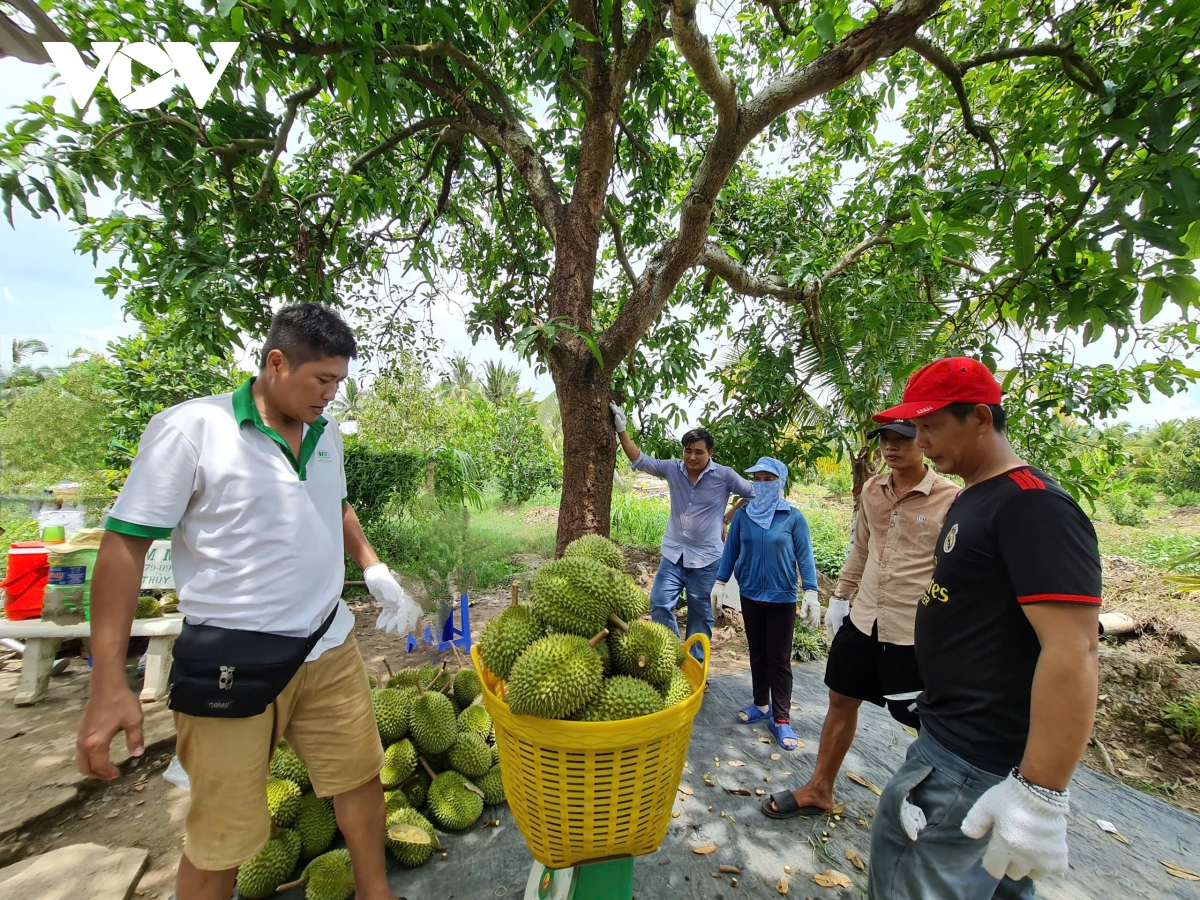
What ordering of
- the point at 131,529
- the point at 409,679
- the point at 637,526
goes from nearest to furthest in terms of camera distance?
the point at 131,529
the point at 409,679
the point at 637,526

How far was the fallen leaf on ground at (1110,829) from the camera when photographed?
8.59 feet

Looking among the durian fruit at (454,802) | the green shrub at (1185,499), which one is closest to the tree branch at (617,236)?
the durian fruit at (454,802)

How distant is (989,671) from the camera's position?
4.59 ft

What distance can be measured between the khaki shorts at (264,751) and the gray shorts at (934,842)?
1673 millimetres

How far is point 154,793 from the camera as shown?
2.85 m

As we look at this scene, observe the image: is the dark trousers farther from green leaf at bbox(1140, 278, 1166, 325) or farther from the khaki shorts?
the khaki shorts

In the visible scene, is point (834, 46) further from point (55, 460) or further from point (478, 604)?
point (55, 460)

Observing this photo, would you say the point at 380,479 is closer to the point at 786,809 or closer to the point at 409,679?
the point at 409,679

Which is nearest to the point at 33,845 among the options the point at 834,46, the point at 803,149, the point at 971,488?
the point at 971,488

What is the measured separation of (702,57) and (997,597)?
2.54 m

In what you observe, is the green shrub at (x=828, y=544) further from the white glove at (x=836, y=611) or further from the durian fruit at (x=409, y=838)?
the durian fruit at (x=409, y=838)

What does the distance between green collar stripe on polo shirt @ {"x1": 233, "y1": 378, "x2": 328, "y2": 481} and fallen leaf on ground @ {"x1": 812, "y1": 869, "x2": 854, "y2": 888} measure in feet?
8.34

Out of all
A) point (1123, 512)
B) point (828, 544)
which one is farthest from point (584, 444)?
point (1123, 512)

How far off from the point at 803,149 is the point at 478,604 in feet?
19.3
